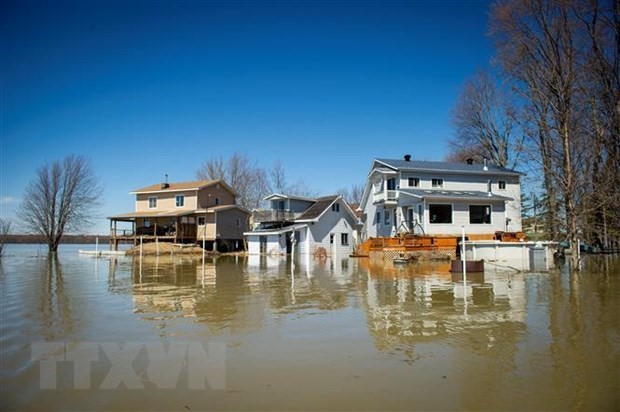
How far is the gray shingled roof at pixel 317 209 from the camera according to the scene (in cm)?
3953

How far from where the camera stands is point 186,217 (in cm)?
4469

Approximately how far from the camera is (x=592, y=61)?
2008cm

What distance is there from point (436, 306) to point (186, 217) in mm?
36870

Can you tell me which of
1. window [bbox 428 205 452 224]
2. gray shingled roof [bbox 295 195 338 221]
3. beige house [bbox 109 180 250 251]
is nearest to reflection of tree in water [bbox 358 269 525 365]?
window [bbox 428 205 452 224]

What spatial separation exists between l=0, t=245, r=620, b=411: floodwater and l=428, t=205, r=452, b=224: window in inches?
773

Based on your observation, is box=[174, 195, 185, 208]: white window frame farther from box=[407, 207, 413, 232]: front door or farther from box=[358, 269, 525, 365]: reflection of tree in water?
box=[358, 269, 525, 365]: reflection of tree in water

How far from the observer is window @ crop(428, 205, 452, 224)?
3381 centimetres

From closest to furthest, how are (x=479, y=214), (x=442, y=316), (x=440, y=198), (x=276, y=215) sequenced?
(x=442, y=316) < (x=440, y=198) < (x=479, y=214) < (x=276, y=215)

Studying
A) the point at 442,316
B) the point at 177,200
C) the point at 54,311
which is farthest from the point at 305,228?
A: the point at 442,316

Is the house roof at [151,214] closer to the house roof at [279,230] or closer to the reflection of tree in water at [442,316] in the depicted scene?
the house roof at [279,230]

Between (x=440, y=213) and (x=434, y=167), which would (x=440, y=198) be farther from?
(x=434, y=167)

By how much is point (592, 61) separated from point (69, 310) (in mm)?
23123

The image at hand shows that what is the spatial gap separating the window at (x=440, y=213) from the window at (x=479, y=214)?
1991 millimetres

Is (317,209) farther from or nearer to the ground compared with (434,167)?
nearer to the ground
